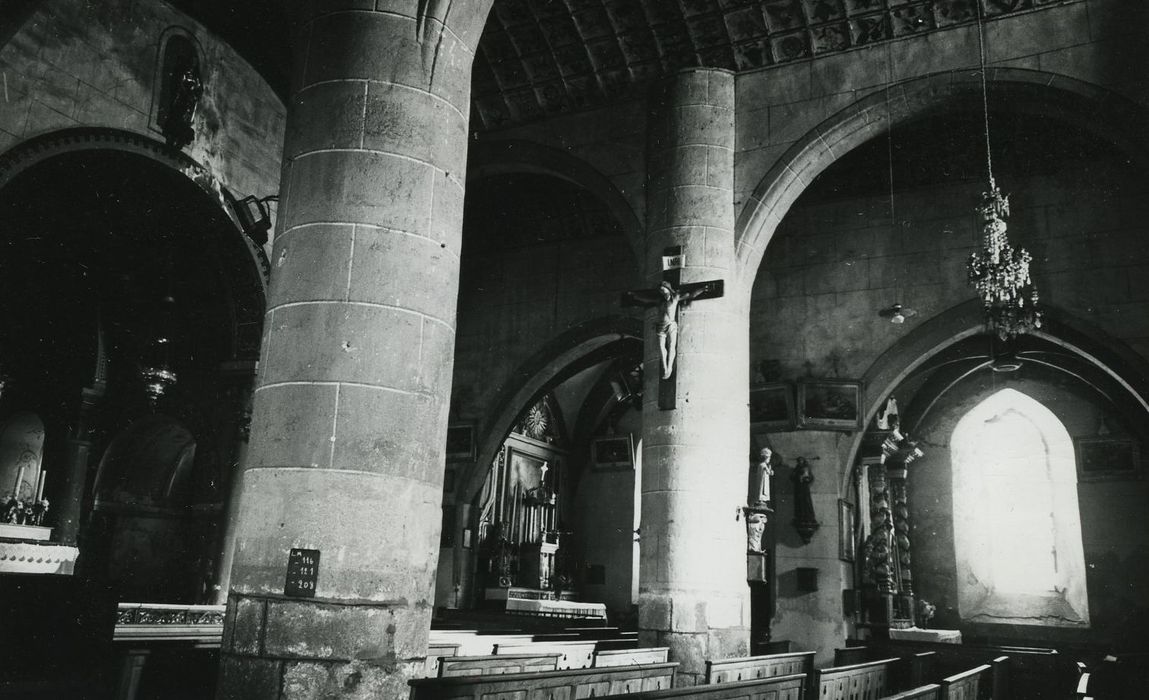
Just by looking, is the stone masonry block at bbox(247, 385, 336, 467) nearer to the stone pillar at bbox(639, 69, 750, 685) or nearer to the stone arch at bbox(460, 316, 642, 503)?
the stone pillar at bbox(639, 69, 750, 685)

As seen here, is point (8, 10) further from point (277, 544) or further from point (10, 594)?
point (277, 544)

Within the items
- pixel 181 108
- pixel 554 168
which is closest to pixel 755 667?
pixel 554 168

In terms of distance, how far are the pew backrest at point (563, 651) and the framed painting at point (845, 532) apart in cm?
676

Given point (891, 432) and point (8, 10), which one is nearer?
point (8, 10)

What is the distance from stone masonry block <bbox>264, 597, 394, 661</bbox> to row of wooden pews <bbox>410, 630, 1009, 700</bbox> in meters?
0.35

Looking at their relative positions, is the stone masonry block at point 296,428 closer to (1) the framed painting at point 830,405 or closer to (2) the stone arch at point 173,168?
(2) the stone arch at point 173,168

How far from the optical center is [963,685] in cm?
Answer: 729

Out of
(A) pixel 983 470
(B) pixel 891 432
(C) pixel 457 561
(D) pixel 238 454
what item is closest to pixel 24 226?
(D) pixel 238 454

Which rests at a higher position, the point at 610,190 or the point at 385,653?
the point at 610,190

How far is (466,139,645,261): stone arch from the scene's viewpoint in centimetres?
1149

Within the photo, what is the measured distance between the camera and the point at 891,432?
16.3 m

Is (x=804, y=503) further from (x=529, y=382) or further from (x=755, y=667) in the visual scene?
(x=755, y=667)

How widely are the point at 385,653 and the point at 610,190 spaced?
809cm

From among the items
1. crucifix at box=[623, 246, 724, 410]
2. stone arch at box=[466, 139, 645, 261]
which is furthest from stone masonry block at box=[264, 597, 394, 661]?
stone arch at box=[466, 139, 645, 261]
